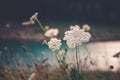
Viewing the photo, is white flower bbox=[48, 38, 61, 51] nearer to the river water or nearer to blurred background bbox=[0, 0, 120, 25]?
the river water

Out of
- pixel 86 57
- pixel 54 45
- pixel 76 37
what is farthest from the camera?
pixel 86 57

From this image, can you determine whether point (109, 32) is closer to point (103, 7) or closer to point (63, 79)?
point (103, 7)

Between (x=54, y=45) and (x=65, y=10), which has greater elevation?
(x=65, y=10)

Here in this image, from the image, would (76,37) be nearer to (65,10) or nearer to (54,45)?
(54,45)

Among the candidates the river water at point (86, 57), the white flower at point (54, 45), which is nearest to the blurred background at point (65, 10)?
the river water at point (86, 57)

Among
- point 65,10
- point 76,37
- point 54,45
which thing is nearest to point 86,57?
point 54,45

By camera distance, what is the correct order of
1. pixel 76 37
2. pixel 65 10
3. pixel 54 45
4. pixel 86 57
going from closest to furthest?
pixel 76 37, pixel 54 45, pixel 86 57, pixel 65 10

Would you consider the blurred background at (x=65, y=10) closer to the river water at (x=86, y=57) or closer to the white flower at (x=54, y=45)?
the river water at (x=86, y=57)

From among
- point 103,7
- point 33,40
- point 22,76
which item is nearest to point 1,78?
point 22,76

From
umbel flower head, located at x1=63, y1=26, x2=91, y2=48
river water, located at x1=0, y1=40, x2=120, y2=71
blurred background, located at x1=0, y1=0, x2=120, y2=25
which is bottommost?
umbel flower head, located at x1=63, y1=26, x2=91, y2=48

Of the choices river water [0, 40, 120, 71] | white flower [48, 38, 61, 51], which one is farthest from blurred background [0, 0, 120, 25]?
white flower [48, 38, 61, 51]

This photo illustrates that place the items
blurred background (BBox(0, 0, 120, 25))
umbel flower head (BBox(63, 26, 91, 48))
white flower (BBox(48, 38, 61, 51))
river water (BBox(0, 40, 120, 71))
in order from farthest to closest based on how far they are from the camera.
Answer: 1. blurred background (BBox(0, 0, 120, 25))
2. river water (BBox(0, 40, 120, 71))
3. white flower (BBox(48, 38, 61, 51))
4. umbel flower head (BBox(63, 26, 91, 48))

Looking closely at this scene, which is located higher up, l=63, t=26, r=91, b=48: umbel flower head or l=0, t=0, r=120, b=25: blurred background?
l=0, t=0, r=120, b=25: blurred background

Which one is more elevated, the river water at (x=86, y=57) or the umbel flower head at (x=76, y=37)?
the river water at (x=86, y=57)
